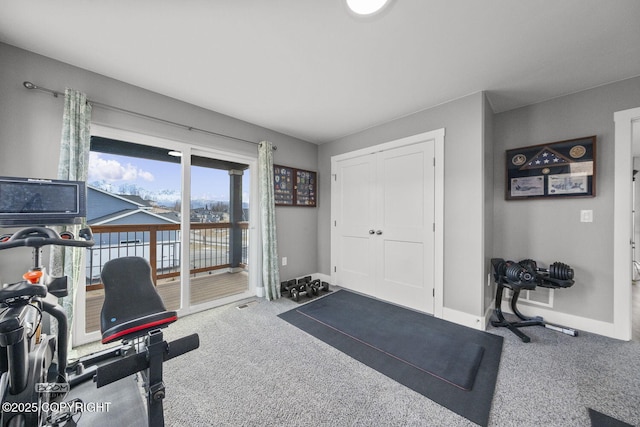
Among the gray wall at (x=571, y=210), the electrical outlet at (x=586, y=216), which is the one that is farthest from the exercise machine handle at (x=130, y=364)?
the electrical outlet at (x=586, y=216)

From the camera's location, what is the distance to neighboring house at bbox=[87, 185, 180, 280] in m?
2.41

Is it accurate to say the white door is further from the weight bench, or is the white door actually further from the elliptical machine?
the elliptical machine

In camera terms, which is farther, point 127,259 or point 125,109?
point 125,109

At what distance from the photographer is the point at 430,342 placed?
2191 mm

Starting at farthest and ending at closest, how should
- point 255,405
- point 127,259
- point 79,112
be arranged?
1. point 79,112
2. point 127,259
3. point 255,405

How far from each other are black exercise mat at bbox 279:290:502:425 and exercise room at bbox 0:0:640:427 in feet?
0.08

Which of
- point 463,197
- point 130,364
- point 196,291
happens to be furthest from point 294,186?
point 130,364

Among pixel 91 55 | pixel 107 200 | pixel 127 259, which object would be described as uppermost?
pixel 91 55

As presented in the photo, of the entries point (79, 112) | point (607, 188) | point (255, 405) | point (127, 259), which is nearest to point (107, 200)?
point (79, 112)

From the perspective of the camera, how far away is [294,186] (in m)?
3.76

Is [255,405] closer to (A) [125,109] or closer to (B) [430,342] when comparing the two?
(B) [430,342]

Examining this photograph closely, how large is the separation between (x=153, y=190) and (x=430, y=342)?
339cm

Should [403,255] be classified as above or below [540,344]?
above

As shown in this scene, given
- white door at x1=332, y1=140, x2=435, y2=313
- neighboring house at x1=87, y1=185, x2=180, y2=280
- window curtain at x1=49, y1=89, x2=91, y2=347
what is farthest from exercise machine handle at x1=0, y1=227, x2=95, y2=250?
white door at x1=332, y1=140, x2=435, y2=313
